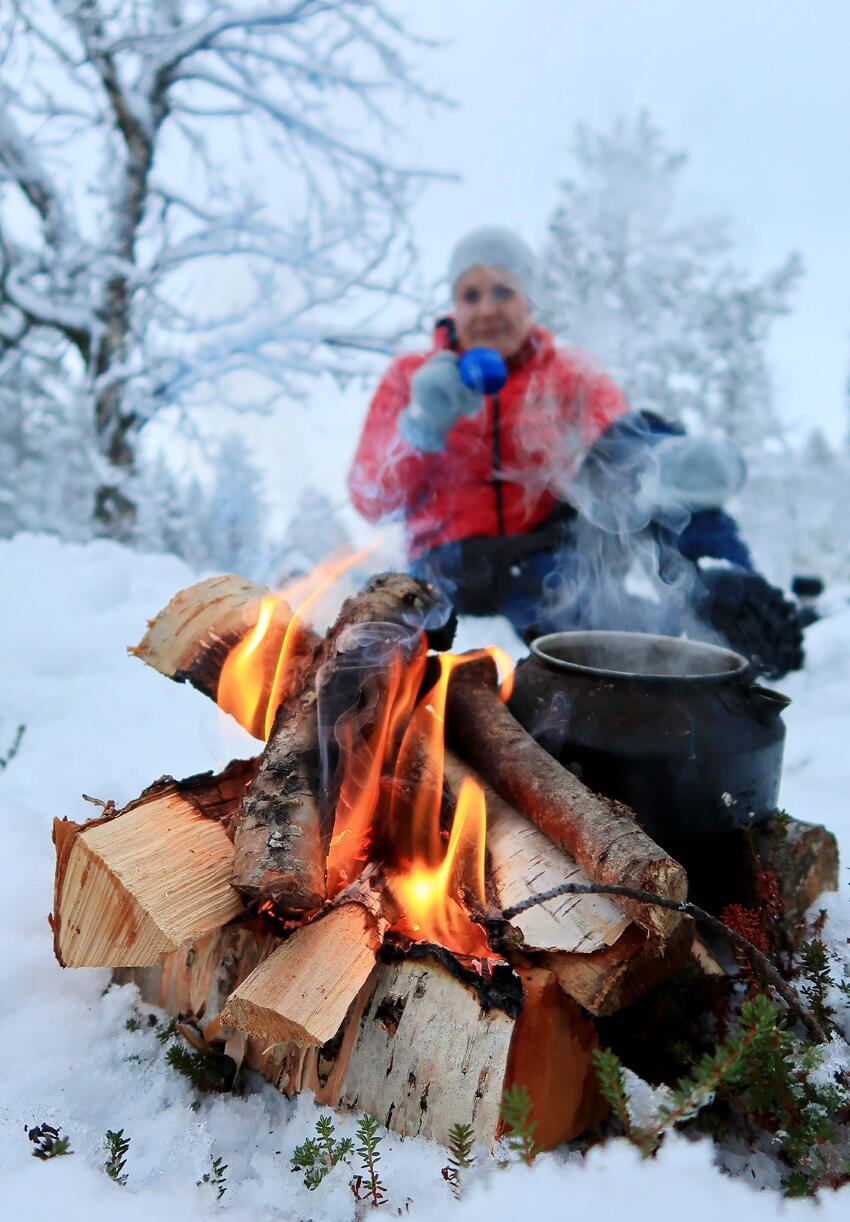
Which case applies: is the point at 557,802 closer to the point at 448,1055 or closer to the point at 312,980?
the point at 448,1055

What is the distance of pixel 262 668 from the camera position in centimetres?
221

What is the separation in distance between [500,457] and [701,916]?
3615 millimetres

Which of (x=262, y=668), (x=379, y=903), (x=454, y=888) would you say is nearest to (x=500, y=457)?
(x=262, y=668)

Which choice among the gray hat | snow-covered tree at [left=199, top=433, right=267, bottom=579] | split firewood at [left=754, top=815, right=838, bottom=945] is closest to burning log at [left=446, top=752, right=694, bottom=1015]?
split firewood at [left=754, top=815, right=838, bottom=945]

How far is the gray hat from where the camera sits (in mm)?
4840

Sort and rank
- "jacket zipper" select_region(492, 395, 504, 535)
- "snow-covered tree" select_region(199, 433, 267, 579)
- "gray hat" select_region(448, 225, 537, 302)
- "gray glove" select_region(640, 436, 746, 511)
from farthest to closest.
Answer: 1. "snow-covered tree" select_region(199, 433, 267, 579)
2. "gray hat" select_region(448, 225, 537, 302)
3. "jacket zipper" select_region(492, 395, 504, 535)
4. "gray glove" select_region(640, 436, 746, 511)

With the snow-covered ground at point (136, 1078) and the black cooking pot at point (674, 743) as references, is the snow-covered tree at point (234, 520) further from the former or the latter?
the black cooking pot at point (674, 743)

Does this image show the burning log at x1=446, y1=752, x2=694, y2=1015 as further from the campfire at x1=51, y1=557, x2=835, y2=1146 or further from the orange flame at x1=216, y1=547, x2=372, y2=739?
the orange flame at x1=216, y1=547, x2=372, y2=739

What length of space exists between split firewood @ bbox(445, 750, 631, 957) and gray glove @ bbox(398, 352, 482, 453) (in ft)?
9.14

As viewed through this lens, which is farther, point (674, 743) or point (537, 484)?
point (537, 484)

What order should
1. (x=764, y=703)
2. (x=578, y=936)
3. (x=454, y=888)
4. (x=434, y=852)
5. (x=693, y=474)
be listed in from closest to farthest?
(x=578, y=936) → (x=454, y=888) → (x=434, y=852) → (x=764, y=703) → (x=693, y=474)

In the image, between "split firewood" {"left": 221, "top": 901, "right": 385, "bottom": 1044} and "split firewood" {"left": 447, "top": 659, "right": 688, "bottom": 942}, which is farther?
"split firewood" {"left": 447, "top": 659, "right": 688, "bottom": 942}

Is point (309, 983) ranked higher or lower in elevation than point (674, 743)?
lower

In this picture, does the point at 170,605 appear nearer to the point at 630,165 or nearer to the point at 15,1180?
the point at 15,1180
